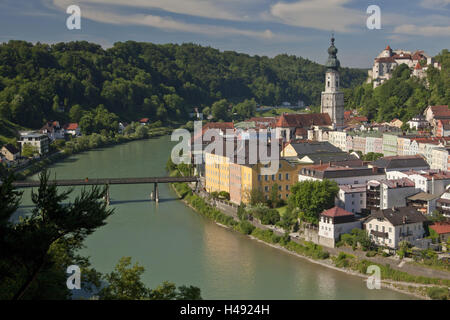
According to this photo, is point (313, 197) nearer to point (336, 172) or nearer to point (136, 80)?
point (336, 172)

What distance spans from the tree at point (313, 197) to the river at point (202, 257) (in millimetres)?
1547

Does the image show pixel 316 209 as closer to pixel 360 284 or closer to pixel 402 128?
pixel 360 284

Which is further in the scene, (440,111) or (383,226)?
(440,111)

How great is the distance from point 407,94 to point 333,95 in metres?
6.61

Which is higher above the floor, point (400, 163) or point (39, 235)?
point (39, 235)

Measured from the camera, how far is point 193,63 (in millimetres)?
82688

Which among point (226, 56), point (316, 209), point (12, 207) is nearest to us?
point (12, 207)

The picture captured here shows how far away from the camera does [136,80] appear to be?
199 ft

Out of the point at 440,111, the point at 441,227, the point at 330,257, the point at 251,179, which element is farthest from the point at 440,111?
the point at 330,257

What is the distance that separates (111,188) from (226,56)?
70.8 meters

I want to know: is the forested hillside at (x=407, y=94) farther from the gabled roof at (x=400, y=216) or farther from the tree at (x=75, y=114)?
the tree at (x=75, y=114)

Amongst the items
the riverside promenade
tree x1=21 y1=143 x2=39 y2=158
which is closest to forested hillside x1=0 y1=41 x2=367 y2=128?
tree x1=21 y1=143 x2=39 y2=158

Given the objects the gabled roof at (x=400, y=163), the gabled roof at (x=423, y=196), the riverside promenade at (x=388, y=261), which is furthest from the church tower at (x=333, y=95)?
the riverside promenade at (x=388, y=261)

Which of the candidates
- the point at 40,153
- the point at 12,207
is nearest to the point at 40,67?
the point at 40,153
